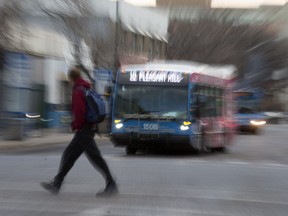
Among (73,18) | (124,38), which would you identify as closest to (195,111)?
(73,18)

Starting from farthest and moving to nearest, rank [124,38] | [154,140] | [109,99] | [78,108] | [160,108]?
[124,38] → [109,99] → [160,108] → [154,140] → [78,108]

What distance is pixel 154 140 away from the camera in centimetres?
1572

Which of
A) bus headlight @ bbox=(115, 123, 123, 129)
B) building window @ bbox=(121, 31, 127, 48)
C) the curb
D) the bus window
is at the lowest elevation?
the curb

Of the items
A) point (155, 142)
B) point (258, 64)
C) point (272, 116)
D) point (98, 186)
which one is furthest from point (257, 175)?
point (272, 116)

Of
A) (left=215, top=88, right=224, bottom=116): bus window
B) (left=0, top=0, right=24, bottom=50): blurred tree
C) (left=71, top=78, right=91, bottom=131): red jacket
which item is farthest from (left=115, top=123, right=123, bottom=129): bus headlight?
(left=0, top=0, right=24, bottom=50): blurred tree

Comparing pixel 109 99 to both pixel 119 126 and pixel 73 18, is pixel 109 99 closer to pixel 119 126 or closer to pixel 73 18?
pixel 119 126

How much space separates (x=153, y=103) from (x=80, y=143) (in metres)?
8.05

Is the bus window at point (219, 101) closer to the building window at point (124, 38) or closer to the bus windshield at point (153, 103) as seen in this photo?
the bus windshield at point (153, 103)

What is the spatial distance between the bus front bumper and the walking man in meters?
7.55

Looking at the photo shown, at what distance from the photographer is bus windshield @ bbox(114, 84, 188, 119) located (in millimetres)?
15758

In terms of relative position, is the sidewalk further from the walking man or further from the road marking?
the road marking

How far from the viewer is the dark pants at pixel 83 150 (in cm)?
793

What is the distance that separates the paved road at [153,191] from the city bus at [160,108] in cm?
269

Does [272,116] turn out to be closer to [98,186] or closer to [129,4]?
[129,4]
